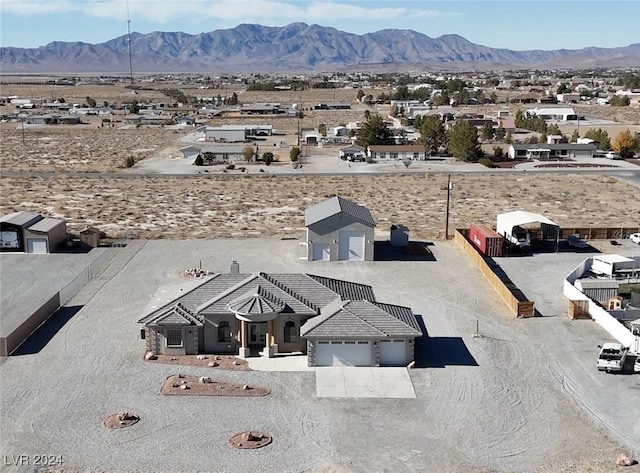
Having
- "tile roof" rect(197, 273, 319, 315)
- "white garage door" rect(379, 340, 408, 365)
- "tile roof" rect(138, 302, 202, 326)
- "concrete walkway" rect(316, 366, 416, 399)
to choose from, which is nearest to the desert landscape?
"tile roof" rect(197, 273, 319, 315)

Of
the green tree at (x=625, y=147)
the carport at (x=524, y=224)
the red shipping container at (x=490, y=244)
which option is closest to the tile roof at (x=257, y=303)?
the red shipping container at (x=490, y=244)

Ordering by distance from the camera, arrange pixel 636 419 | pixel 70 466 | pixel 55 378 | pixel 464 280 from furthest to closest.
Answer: pixel 464 280 < pixel 55 378 < pixel 636 419 < pixel 70 466

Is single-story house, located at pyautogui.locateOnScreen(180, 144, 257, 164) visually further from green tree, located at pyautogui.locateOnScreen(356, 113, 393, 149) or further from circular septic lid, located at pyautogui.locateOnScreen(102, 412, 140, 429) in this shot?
circular septic lid, located at pyautogui.locateOnScreen(102, 412, 140, 429)

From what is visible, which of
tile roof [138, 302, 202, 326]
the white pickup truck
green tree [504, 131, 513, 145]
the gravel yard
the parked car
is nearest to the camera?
the gravel yard

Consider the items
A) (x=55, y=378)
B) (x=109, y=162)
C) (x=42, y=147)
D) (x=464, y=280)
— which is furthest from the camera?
(x=42, y=147)

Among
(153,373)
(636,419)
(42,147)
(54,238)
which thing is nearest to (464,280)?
(636,419)

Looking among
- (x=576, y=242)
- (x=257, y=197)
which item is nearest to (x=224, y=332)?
(x=576, y=242)

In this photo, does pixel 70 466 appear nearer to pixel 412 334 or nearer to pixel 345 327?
pixel 345 327
